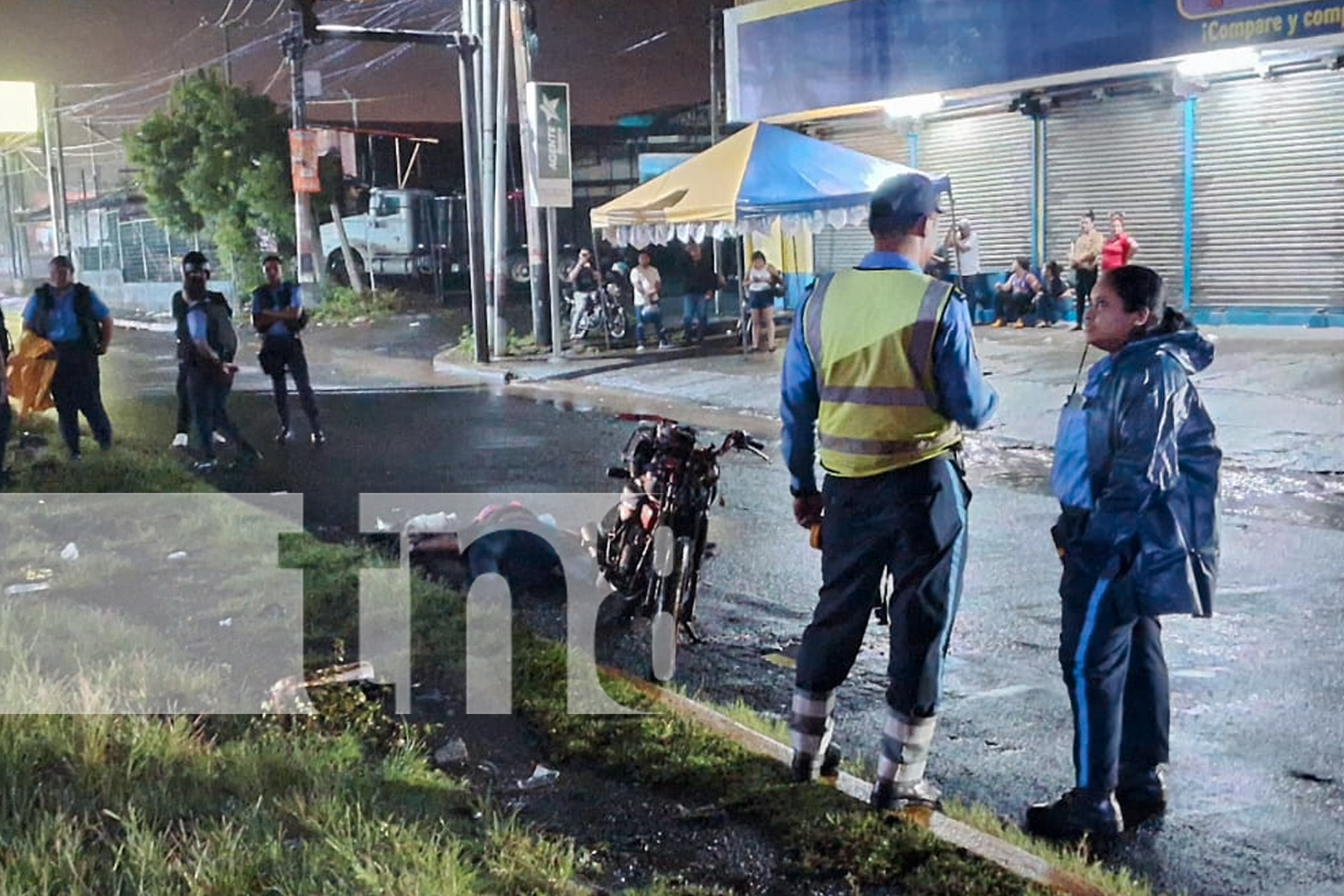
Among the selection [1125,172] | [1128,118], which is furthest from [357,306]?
[1128,118]

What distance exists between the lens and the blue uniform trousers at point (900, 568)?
4336 mm

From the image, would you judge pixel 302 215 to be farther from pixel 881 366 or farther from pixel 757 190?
pixel 881 366

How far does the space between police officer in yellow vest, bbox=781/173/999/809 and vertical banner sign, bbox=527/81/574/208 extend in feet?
57.2

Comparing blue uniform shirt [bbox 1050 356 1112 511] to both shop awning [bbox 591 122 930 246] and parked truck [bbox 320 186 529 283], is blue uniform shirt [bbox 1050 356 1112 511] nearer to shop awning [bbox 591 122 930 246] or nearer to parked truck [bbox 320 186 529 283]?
shop awning [bbox 591 122 930 246]

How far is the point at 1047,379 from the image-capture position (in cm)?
1605

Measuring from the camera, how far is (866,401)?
437cm

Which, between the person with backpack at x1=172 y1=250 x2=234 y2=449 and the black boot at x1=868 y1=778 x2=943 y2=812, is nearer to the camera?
the black boot at x1=868 y1=778 x2=943 y2=812

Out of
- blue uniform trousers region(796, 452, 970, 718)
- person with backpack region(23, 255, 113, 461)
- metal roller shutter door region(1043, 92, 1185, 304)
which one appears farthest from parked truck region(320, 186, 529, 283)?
blue uniform trousers region(796, 452, 970, 718)

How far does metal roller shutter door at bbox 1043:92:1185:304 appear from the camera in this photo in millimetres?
18828

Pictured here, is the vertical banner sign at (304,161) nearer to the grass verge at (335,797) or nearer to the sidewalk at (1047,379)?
the sidewalk at (1047,379)

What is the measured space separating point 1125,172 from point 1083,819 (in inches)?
649

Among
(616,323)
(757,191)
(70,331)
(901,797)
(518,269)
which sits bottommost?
(901,797)

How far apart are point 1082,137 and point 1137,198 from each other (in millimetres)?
1245

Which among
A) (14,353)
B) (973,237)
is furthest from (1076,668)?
(973,237)
